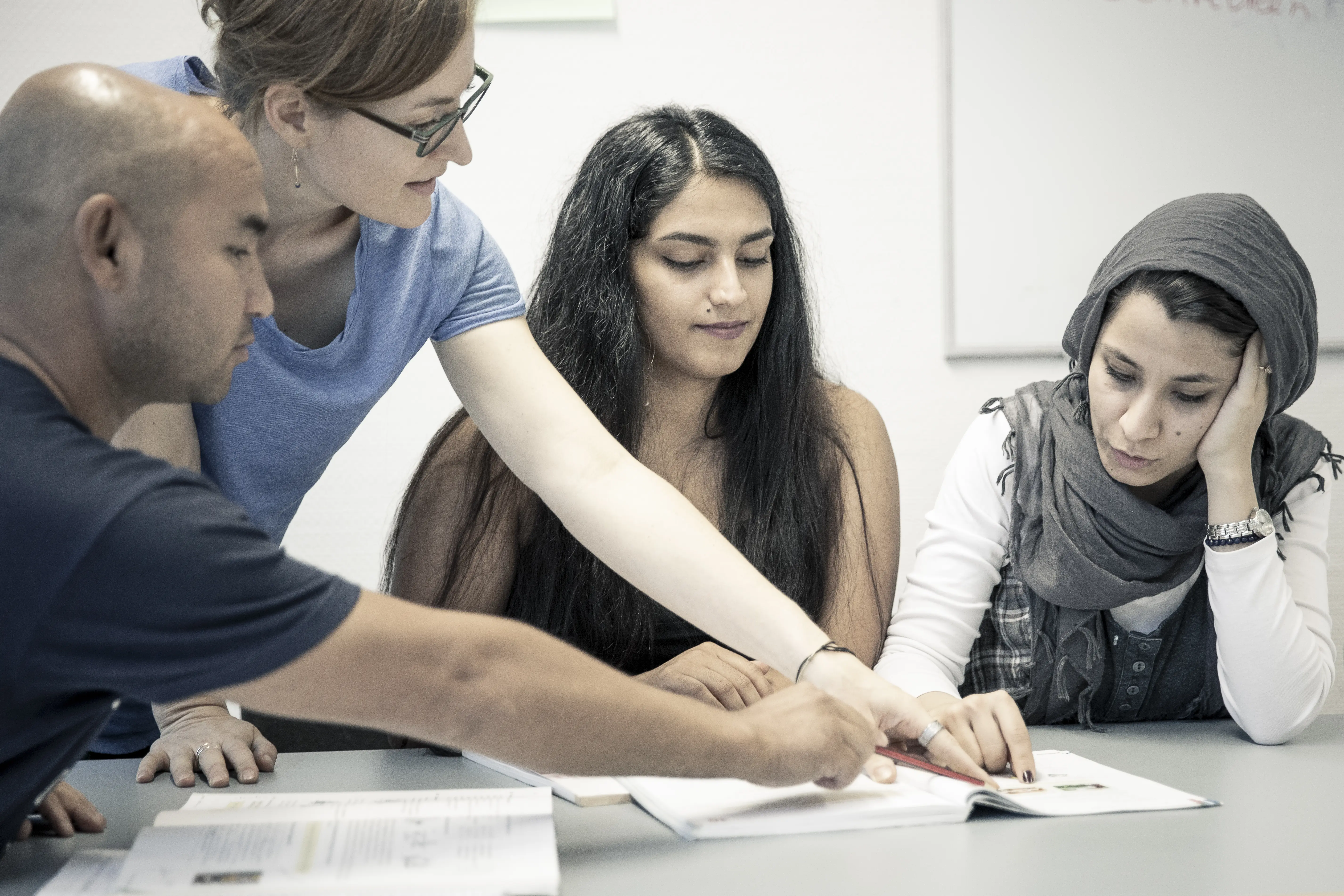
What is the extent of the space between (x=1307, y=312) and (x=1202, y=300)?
17cm

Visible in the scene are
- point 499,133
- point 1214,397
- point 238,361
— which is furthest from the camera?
point 499,133

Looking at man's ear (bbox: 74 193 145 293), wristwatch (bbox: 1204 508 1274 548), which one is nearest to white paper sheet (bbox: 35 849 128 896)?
man's ear (bbox: 74 193 145 293)

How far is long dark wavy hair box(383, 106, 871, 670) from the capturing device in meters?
1.54

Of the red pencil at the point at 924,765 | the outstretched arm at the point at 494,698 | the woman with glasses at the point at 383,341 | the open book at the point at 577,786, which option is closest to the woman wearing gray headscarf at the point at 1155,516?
the red pencil at the point at 924,765

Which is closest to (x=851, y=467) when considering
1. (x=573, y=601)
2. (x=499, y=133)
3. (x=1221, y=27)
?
(x=573, y=601)

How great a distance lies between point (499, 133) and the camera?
86.4 inches

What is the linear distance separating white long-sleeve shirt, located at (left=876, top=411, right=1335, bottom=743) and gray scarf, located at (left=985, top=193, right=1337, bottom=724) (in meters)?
0.03

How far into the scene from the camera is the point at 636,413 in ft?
5.37

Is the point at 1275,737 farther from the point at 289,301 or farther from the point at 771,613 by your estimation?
the point at 289,301

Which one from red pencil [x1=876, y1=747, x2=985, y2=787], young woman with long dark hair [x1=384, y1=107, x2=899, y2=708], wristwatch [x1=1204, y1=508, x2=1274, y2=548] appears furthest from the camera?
young woman with long dark hair [x1=384, y1=107, x2=899, y2=708]

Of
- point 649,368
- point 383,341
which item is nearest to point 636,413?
point 649,368

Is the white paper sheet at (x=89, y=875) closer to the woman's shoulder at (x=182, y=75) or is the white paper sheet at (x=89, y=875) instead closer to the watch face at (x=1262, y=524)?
the woman's shoulder at (x=182, y=75)

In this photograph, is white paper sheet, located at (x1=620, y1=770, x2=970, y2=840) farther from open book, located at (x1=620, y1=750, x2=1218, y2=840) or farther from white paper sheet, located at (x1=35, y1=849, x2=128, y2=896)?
white paper sheet, located at (x1=35, y1=849, x2=128, y2=896)

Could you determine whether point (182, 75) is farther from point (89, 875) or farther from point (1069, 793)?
point (1069, 793)
